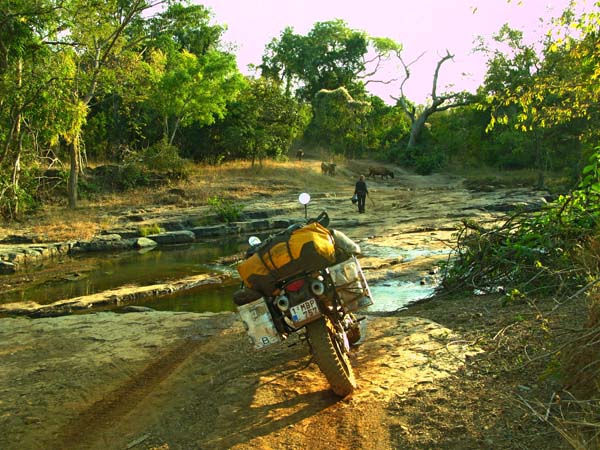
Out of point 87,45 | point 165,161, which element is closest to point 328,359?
point 87,45

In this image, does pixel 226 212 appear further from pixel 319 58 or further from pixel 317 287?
pixel 319 58

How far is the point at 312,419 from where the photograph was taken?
4.09m

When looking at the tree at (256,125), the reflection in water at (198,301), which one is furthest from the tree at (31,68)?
the tree at (256,125)

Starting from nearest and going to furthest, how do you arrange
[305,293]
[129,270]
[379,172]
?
1. [305,293]
2. [129,270]
3. [379,172]

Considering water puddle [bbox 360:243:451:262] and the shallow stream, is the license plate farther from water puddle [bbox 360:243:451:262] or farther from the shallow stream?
water puddle [bbox 360:243:451:262]

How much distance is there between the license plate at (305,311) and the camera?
435cm

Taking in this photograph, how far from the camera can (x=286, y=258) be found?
4371 millimetres

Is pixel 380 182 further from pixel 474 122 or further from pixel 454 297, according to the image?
pixel 454 297

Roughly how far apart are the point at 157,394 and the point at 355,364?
1.79 meters

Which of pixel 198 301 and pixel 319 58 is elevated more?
pixel 319 58

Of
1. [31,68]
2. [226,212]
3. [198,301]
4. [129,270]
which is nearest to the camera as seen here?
[198,301]

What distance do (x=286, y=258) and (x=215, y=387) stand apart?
1458 millimetres

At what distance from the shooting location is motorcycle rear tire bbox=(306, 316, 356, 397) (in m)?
4.28

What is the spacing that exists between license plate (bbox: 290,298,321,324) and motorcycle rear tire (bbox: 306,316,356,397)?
4.0 inches
